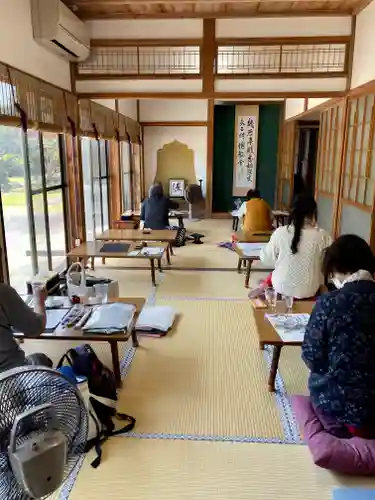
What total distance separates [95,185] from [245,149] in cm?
370

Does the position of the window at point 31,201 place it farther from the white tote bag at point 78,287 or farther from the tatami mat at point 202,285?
the tatami mat at point 202,285

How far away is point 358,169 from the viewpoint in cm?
436

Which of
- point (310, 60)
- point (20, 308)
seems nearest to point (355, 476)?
point (20, 308)

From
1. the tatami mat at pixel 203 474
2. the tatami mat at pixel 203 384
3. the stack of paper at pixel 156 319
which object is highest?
the stack of paper at pixel 156 319

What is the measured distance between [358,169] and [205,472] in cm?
357

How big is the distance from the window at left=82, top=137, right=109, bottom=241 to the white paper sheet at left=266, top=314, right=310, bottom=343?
3658mm

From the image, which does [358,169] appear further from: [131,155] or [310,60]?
[131,155]

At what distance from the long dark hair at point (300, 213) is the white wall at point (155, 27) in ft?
8.16

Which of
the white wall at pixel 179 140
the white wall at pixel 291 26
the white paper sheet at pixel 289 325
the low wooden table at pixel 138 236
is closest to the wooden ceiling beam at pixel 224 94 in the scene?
the white wall at pixel 291 26

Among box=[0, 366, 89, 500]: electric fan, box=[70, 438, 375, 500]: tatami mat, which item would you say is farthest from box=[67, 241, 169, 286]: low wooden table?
box=[0, 366, 89, 500]: electric fan

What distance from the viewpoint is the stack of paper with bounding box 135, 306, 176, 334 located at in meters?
3.20

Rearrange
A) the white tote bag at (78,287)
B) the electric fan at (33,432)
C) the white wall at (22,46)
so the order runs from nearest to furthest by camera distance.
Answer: the electric fan at (33,432)
the white tote bag at (78,287)
the white wall at (22,46)

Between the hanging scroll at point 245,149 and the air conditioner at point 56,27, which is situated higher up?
the air conditioner at point 56,27

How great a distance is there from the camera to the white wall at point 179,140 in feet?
29.1
